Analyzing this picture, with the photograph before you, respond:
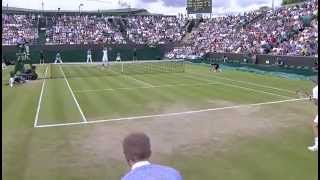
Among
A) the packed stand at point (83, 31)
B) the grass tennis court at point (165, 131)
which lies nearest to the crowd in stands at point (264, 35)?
the packed stand at point (83, 31)

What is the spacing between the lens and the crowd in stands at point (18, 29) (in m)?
66.1

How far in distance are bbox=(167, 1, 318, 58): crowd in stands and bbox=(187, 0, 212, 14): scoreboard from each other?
2.79m

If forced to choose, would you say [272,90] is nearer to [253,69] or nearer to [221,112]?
[221,112]

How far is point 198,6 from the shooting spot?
7412cm

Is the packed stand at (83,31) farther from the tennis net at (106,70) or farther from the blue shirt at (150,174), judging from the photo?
the blue shirt at (150,174)

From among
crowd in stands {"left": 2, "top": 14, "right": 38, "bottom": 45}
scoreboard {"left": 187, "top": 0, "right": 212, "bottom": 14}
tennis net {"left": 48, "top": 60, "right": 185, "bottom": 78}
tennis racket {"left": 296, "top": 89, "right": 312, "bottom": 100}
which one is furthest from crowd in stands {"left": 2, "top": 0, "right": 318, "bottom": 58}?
tennis racket {"left": 296, "top": 89, "right": 312, "bottom": 100}

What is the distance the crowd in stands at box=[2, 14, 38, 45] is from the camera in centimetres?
6606

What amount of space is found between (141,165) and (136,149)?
14 centimetres

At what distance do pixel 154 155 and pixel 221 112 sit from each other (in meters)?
7.09

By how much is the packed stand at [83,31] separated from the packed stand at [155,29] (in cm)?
264

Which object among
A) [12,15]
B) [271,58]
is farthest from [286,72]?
[12,15]

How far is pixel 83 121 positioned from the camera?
16.8 meters

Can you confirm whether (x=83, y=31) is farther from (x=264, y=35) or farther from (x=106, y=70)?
(x=264, y=35)

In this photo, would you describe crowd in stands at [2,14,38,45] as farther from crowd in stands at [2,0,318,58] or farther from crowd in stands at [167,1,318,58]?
crowd in stands at [167,1,318,58]
